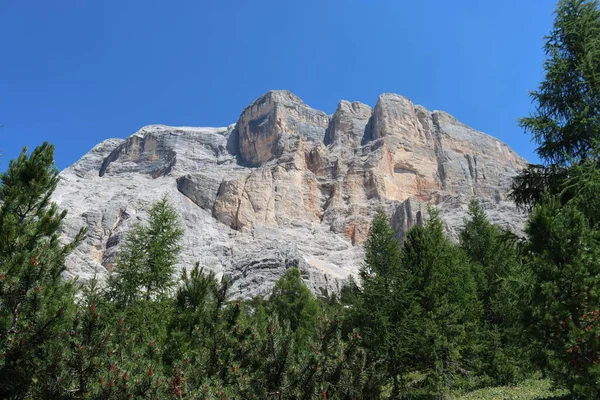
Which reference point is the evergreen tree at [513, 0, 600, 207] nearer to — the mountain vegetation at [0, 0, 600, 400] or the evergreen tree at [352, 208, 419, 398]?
the mountain vegetation at [0, 0, 600, 400]

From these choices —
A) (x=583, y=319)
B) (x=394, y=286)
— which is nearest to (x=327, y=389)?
(x=583, y=319)

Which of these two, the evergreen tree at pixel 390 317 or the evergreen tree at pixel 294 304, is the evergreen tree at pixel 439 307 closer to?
the evergreen tree at pixel 390 317

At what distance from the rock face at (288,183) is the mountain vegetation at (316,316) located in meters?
51.6

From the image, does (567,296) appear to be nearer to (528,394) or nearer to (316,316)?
(316,316)

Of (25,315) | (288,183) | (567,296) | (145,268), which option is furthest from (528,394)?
(288,183)

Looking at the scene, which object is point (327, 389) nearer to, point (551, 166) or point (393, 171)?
point (551, 166)

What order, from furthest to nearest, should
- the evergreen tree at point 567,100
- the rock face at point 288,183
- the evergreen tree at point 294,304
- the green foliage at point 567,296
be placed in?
the rock face at point 288,183
the evergreen tree at point 294,304
the evergreen tree at point 567,100
the green foliage at point 567,296

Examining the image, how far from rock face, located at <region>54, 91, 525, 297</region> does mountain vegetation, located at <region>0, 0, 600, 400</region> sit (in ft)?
169

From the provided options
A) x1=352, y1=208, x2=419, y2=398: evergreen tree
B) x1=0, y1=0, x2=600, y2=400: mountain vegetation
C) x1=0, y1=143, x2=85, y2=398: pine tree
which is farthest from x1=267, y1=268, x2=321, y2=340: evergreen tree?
x1=0, y1=143, x2=85, y2=398: pine tree

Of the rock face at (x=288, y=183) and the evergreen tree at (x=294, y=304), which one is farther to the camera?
the rock face at (x=288, y=183)

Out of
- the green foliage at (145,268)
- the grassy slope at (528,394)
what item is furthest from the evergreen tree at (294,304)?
the grassy slope at (528,394)

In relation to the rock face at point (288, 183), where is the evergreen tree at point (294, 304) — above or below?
below

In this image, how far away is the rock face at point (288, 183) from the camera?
88.4m

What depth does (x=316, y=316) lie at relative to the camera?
11680mm
